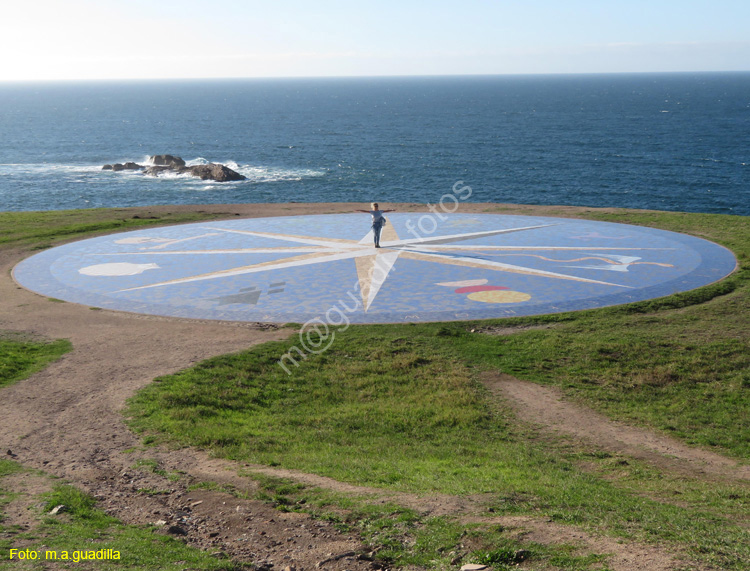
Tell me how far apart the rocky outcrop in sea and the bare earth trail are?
188 ft

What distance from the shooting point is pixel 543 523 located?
1072cm

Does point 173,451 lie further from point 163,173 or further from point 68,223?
point 163,173

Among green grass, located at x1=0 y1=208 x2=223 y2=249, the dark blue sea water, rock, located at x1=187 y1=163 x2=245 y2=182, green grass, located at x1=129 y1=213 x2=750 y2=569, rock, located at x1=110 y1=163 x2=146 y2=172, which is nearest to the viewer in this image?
green grass, located at x1=129 y1=213 x2=750 y2=569

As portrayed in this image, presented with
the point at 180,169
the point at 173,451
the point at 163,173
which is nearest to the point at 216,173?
the point at 180,169

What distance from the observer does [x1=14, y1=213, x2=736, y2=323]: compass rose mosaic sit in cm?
2383

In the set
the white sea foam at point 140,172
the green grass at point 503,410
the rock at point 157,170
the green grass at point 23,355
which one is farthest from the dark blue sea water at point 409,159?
the green grass at point 503,410

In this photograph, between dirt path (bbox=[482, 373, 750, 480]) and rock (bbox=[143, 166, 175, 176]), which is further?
rock (bbox=[143, 166, 175, 176])

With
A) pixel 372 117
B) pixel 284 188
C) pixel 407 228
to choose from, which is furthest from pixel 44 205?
pixel 372 117

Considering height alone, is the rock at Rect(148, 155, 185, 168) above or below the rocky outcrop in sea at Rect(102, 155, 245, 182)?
above

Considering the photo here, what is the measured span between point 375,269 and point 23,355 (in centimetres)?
1284

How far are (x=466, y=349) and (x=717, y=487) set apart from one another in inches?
327

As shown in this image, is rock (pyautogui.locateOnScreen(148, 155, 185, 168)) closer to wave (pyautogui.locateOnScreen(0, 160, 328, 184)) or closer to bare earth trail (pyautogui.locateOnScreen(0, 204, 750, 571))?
wave (pyautogui.locateOnScreen(0, 160, 328, 184))

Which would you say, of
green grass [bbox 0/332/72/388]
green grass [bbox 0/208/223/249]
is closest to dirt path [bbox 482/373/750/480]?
green grass [bbox 0/332/72/388]

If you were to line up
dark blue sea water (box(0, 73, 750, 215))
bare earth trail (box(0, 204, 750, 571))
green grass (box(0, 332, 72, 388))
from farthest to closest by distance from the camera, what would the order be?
dark blue sea water (box(0, 73, 750, 215)) → green grass (box(0, 332, 72, 388)) → bare earth trail (box(0, 204, 750, 571))
